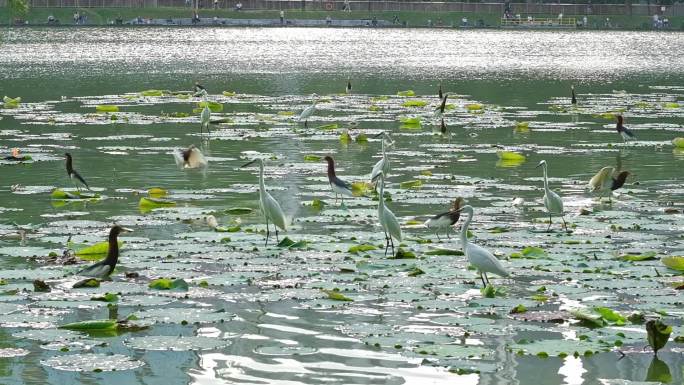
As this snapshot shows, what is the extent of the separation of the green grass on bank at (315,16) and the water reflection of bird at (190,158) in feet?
309

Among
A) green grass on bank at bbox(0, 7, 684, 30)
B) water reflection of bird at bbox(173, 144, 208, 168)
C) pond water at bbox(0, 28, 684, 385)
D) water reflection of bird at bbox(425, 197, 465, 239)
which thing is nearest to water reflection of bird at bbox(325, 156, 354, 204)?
pond water at bbox(0, 28, 684, 385)

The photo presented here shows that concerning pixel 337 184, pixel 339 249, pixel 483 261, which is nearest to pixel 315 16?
pixel 337 184

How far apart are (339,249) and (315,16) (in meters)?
108

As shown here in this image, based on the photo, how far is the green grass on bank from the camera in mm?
110375

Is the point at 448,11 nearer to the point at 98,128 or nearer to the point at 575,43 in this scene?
the point at 575,43

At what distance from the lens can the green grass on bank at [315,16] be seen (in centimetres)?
11038

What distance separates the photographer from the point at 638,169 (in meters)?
19.1

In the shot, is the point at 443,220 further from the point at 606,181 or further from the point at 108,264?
the point at 108,264

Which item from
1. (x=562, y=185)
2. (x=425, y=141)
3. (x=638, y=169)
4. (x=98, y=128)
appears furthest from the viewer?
(x=98, y=128)

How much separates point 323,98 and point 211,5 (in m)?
88.7

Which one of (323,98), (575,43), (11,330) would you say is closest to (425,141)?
(323,98)

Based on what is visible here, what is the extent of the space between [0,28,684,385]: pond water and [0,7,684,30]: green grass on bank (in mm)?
80997

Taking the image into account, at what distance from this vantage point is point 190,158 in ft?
55.2

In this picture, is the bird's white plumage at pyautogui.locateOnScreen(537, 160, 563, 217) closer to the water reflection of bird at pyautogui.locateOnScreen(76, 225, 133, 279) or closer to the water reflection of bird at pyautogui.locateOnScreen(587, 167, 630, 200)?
the water reflection of bird at pyautogui.locateOnScreen(587, 167, 630, 200)
